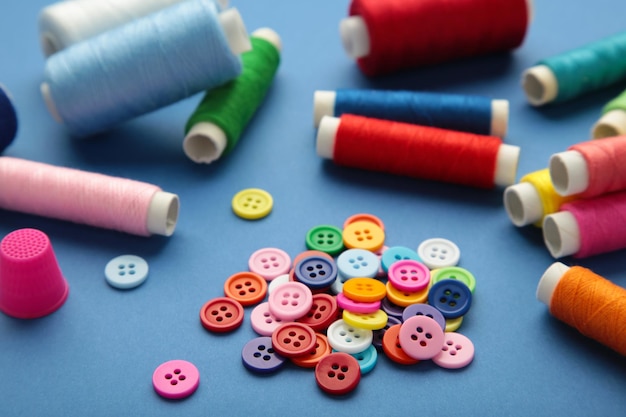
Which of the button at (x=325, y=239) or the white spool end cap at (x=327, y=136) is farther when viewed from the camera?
the white spool end cap at (x=327, y=136)

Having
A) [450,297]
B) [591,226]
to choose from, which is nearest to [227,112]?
[450,297]

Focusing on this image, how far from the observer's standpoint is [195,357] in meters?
2.68

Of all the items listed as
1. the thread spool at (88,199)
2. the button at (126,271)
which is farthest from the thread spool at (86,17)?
the button at (126,271)

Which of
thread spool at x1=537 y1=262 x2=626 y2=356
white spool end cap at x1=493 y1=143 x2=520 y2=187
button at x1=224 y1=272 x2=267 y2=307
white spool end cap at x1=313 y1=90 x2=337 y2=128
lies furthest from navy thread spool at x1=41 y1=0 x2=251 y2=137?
thread spool at x1=537 y1=262 x2=626 y2=356

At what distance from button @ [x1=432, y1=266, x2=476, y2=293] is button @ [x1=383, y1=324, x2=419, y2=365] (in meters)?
0.33

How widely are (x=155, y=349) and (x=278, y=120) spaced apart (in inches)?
61.4

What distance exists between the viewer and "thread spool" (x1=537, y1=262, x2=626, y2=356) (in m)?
2.60

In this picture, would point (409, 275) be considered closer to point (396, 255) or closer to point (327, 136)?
point (396, 255)

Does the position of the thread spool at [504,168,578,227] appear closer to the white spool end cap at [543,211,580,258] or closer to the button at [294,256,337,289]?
the white spool end cap at [543,211,580,258]

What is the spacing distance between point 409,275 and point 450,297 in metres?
0.17

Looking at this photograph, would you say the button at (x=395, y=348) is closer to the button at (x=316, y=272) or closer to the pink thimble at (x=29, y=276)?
the button at (x=316, y=272)

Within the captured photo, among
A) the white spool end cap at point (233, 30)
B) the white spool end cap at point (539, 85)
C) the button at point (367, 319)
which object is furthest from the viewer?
the white spool end cap at point (539, 85)

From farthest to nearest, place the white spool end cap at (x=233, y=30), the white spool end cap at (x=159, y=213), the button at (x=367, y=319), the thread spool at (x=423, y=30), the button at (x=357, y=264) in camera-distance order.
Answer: the thread spool at (x=423, y=30) → the white spool end cap at (x=233, y=30) → the white spool end cap at (x=159, y=213) → the button at (x=357, y=264) → the button at (x=367, y=319)

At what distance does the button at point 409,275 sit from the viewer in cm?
282
